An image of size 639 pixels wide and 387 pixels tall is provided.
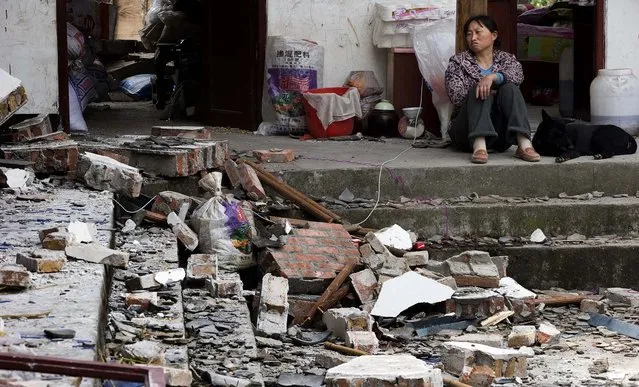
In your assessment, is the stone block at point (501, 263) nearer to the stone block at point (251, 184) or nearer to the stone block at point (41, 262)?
the stone block at point (251, 184)

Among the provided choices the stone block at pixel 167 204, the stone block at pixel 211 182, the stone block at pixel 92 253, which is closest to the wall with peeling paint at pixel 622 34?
the stone block at pixel 211 182

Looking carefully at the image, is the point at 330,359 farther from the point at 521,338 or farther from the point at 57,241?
the point at 57,241

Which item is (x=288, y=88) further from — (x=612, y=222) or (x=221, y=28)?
(x=612, y=222)

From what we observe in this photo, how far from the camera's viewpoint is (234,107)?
30.8 ft

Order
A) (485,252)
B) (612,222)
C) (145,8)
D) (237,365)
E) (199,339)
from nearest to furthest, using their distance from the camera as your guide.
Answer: (237,365) → (199,339) → (485,252) → (612,222) → (145,8)

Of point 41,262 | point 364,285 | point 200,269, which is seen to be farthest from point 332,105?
point 41,262

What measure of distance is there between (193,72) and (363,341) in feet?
20.0

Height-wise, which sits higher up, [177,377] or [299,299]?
[177,377]

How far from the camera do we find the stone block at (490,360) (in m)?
4.76

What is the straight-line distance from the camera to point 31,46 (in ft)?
26.1

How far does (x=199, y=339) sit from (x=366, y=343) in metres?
0.87

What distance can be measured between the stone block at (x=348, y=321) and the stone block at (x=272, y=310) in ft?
0.77

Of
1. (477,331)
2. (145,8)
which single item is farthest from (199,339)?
(145,8)

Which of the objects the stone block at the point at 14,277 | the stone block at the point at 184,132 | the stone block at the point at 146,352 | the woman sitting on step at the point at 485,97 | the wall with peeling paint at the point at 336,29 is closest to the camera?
the stone block at the point at 146,352
